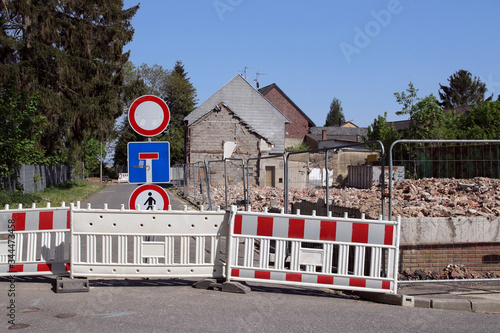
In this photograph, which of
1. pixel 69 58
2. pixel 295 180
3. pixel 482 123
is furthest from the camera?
pixel 482 123

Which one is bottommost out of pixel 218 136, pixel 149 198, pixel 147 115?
pixel 149 198

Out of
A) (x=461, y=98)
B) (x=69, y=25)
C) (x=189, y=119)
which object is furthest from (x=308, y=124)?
(x=69, y=25)

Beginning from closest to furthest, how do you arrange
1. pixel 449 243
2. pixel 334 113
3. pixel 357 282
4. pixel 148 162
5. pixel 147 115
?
pixel 357 282 → pixel 147 115 → pixel 148 162 → pixel 449 243 → pixel 334 113

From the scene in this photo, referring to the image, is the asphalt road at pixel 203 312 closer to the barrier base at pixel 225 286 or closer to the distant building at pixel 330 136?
the barrier base at pixel 225 286

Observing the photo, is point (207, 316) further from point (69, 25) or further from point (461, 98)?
point (461, 98)

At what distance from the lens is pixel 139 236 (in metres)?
6.91

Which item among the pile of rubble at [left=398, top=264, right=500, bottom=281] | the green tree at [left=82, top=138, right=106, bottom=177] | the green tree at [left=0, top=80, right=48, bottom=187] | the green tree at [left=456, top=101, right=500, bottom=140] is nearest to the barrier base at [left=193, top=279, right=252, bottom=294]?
the pile of rubble at [left=398, top=264, right=500, bottom=281]

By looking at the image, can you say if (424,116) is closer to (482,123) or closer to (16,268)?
(482,123)

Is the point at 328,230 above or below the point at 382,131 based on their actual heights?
below

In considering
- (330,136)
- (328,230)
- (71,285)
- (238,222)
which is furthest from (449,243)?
(330,136)

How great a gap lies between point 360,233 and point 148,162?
3.42 m

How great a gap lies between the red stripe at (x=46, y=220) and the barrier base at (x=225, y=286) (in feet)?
7.29

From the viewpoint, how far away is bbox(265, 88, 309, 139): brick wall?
263 feet

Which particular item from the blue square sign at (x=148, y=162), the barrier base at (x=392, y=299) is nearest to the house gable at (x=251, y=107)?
the blue square sign at (x=148, y=162)
